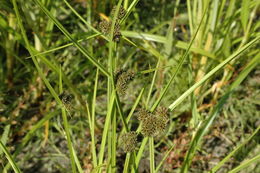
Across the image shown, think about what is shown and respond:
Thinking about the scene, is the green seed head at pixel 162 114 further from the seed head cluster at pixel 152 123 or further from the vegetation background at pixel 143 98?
the vegetation background at pixel 143 98

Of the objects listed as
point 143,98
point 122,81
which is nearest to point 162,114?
point 122,81

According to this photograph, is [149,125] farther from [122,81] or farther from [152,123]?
[122,81]

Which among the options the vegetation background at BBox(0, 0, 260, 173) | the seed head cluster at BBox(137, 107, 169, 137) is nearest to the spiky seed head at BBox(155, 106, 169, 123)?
the seed head cluster at BBox(137, 107, 169, 137)

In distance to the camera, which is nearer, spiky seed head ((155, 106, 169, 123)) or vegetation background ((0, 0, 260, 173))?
spiky seed head ((155, 106, 169, 123))

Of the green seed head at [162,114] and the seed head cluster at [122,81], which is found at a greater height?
the seed head cluster at [122,81]

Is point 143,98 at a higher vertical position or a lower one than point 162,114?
lower

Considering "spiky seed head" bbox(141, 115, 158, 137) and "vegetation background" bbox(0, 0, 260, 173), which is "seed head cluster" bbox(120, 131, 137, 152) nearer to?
"spiky seed head" bbox(141, 115, 158, 137)

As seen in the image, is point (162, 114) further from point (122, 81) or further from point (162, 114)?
point (122, 81)

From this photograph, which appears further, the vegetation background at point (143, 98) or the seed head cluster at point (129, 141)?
the vegetation background at point (143, 98)

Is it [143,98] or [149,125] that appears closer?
[149,125]

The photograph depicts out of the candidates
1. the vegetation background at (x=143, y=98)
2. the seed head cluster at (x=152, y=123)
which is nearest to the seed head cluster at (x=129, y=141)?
the seed head cluster at (x=152, y=123)

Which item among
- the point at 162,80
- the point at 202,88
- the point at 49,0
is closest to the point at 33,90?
the point at 49,0
